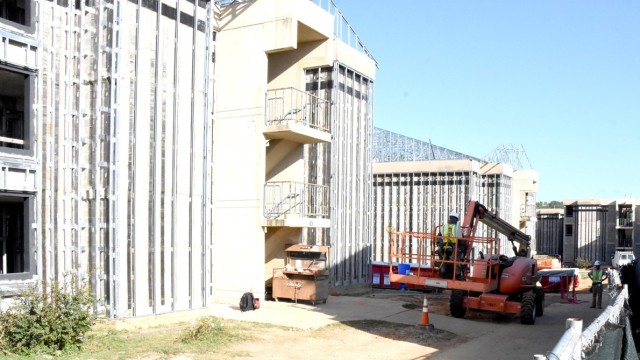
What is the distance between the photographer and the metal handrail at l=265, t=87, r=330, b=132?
20172mm

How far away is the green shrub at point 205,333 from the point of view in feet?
40.7

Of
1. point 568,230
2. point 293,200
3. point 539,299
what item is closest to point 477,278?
point 539,299

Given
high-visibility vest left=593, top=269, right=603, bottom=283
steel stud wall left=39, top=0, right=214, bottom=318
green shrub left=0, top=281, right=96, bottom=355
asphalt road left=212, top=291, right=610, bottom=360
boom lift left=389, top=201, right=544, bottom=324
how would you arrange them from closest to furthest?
green shrub left=0, top=281, right=96, bottom=355 < asphalt road left=212, top=291, right=610, bottom=360 < steel stud wall left=39, top=0, right=214, bottom=318 < boom lift left=389, top=201, right=544, bottom=324 < high-visibility vest left=593, top=269, right=603, bottom=283

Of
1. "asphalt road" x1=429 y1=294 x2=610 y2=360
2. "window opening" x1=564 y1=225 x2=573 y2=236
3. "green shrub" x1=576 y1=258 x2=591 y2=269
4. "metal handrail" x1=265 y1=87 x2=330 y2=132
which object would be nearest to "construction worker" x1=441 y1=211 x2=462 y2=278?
"asphalt road" x1=429 y1=294 x2=610 y2=360

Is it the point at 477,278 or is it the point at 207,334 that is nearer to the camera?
the point at 207,334

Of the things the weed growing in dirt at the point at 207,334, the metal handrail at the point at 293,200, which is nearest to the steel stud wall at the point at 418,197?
the metal handrail at the point at 293,200

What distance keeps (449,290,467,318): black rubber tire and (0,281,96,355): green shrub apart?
392 inches

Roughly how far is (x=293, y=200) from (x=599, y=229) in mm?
38263

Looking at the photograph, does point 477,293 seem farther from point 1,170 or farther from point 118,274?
point 1,170

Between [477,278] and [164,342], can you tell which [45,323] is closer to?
[164,342]

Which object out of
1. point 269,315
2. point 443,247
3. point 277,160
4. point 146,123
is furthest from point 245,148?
point 443,247

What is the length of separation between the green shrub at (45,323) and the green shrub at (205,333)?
77.3 inches

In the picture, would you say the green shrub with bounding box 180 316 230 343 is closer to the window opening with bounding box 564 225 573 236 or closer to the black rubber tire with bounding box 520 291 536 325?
the black rubber tire with bounding box 520 291 536 325

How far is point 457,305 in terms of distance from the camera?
16984 mm
